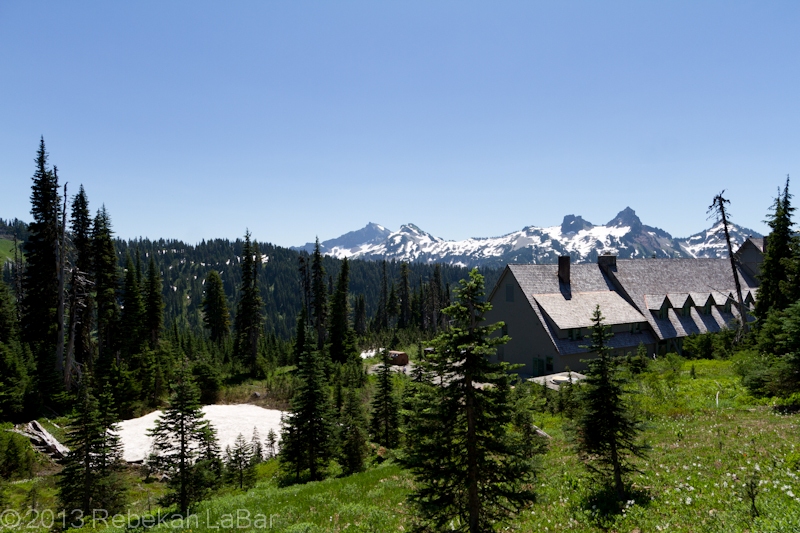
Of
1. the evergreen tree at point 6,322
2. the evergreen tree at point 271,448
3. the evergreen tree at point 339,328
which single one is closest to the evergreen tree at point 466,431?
the evergreen tree at point 271,448

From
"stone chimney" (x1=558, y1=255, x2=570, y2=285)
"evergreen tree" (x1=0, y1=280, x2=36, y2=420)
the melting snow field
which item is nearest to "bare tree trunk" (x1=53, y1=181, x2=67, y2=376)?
"evergreen tree" (x1=0, y1=280, x2=36, y2=420)

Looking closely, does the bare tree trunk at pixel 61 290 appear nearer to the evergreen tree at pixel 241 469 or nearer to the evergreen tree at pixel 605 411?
the evergreen tree at pixel 241 469

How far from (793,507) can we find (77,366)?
130 ft

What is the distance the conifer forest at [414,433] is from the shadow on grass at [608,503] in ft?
0.16

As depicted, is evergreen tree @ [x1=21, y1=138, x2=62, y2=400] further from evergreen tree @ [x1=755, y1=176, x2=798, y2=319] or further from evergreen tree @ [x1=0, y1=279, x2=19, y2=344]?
evergreen tree @ [x1=755, y1=176, x2=798, y2=319]

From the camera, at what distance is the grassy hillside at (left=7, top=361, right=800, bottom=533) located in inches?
359

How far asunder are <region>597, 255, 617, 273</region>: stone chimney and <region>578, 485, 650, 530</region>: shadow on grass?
39912 mm

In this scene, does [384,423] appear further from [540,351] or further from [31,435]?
[31,435]

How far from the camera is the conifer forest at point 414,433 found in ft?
27.2

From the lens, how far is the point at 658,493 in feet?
34.9

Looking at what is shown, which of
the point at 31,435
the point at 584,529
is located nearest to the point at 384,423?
the point at 584,529

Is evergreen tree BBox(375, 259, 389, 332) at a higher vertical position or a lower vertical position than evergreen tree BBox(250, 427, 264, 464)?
higher

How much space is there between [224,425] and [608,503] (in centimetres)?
3034

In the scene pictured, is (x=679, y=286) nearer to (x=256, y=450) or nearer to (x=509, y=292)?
(x=509, y=292)
